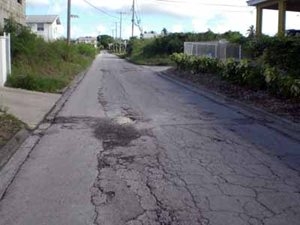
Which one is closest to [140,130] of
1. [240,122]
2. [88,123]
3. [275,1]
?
[88,123]

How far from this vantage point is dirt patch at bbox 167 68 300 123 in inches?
539

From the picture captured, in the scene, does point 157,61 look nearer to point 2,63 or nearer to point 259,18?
point 259,18

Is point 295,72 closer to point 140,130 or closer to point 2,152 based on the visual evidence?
point 140,130

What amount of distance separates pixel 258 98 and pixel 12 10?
59.1 ft

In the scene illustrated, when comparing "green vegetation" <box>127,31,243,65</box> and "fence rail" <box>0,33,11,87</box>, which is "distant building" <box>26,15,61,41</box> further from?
"fence rail" <box>0,33,11,87</box>

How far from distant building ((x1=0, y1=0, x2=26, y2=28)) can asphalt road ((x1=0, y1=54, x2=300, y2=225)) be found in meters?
14.5

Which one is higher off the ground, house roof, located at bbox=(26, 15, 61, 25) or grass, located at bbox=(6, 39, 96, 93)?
house roof, located at bbox=(26, 15, 61, 25)

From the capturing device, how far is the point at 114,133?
432 inches

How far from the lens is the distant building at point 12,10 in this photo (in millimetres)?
25938

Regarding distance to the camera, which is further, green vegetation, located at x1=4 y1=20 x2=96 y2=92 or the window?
the window

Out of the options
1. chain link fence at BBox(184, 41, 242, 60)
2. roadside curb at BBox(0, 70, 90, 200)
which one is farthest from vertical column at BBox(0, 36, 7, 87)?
chain link fence at BBox(184, 41, 242, 60)

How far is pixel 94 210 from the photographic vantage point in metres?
5.75

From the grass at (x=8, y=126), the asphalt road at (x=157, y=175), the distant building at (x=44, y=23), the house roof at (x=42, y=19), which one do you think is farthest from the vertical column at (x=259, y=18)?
the house roof at (x=42, y=19)

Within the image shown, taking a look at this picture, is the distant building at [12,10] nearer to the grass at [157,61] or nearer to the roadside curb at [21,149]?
the roadside curb at [21,149]
